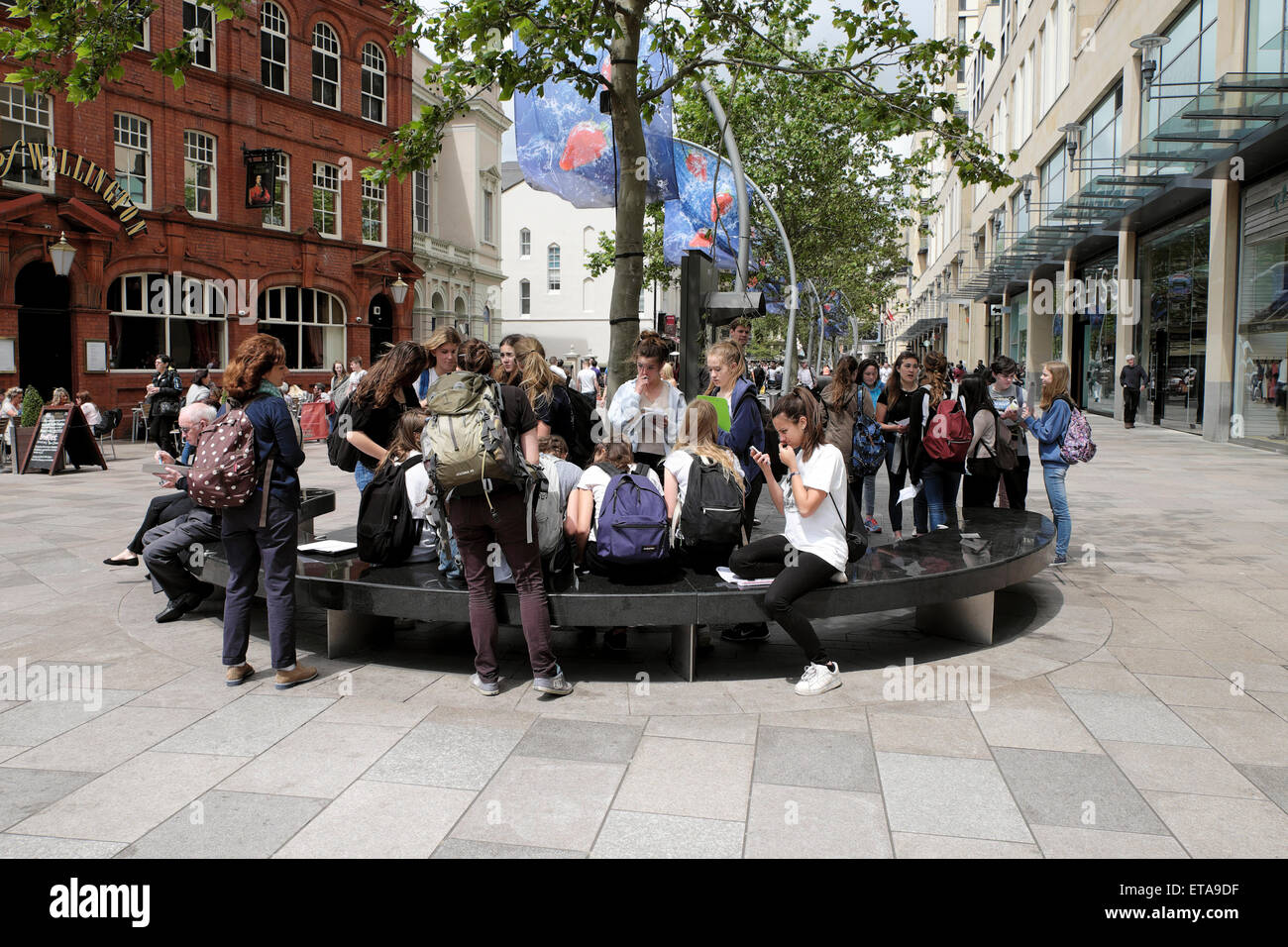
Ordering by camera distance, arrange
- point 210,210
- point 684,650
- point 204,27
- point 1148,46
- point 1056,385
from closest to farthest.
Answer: point 684,650
point 1056,385
point 1148,46
point 204,27
point 210,210

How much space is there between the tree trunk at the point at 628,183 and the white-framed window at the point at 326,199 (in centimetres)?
2202

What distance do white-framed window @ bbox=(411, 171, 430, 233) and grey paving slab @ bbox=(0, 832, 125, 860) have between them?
108 ft

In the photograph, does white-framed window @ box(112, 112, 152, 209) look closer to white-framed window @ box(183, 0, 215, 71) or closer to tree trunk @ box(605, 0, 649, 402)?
white-framed window @ box(183, 0, 215, 71)

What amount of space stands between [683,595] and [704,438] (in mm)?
959

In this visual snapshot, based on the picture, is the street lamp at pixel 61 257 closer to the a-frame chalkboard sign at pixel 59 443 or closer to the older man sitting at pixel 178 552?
the a-frame chalkboard sign at pixel 59 443

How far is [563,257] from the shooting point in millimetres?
65812

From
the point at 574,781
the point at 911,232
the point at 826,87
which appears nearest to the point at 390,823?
the point at 574,781

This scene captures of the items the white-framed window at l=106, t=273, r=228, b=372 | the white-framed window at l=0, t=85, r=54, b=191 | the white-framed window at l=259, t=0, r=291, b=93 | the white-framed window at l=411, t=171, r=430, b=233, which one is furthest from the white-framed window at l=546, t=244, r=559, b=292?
the white-framed window at l=0, t=85, r=54, b=191

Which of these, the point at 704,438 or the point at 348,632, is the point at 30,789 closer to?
the point at 348,632

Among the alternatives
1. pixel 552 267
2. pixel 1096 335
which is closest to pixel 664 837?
pixel 1096 335

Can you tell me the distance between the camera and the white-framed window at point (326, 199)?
2764 cm

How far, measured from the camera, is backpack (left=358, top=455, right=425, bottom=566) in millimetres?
5762

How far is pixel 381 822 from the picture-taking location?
3533 millimetres

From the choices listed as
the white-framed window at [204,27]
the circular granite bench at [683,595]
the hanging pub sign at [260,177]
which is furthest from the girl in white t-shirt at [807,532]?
the white-framed window at [204,27]
